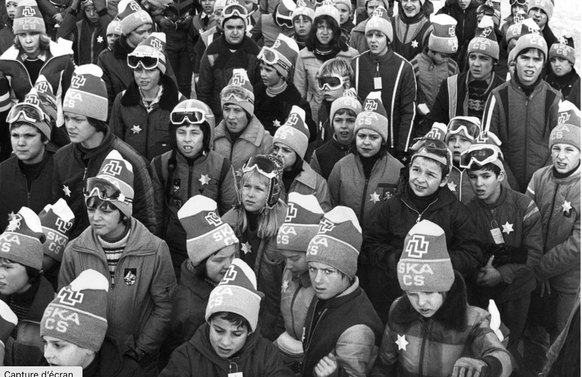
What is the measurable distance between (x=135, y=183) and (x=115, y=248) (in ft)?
2.74

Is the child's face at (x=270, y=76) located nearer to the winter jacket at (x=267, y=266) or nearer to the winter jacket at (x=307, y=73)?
the winter jacket at (x=307, y=73)

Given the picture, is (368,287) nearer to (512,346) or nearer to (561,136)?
(512,346)

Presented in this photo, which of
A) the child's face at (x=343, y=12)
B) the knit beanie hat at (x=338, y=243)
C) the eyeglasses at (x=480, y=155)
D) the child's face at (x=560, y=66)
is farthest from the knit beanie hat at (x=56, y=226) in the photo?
the child's face at (x=343, y=12)

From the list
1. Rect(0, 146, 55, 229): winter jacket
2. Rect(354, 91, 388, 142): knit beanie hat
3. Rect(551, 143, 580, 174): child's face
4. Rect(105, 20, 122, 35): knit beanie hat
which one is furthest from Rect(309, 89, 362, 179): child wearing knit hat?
Rect(105, 20, 122, 35): knit beanie hat

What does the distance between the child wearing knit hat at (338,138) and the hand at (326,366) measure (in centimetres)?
248

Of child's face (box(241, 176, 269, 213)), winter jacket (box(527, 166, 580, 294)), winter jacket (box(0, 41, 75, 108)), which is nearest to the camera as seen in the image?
child's face (box(241, 176, 269, 213))

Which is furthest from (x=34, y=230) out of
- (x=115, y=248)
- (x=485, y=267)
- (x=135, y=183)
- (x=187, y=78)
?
(x=187, y=78)

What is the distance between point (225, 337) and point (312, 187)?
6.67 feet

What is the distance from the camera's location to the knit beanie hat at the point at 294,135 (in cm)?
609

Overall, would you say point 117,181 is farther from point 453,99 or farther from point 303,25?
point 303,25

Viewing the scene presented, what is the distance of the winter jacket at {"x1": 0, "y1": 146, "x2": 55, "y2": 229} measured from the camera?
5.77 meters

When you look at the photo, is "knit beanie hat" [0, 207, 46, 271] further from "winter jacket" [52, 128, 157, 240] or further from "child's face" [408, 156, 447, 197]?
"child's face" [408, 156, 447, 197]

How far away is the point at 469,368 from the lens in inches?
155

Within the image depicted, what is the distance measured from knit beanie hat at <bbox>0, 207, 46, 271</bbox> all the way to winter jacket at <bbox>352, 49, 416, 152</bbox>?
3.58m
